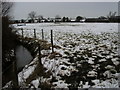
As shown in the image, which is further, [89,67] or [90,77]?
[89,67]

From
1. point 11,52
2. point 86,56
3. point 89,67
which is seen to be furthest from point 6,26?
point 89,67

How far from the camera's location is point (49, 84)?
18.4ft

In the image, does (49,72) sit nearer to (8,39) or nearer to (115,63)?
(115,63)

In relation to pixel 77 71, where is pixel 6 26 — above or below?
above

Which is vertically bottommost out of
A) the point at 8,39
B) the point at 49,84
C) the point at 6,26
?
the point at 49,84

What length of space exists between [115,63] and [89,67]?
1.21m

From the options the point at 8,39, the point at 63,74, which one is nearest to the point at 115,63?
the point at 63,74

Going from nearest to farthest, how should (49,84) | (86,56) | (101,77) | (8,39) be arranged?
(49,84) < (101,77) < (86,56) < (8,39)

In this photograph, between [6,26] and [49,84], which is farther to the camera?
[6,26]

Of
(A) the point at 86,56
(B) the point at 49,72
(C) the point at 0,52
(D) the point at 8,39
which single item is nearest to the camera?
(B) the point at 49,72

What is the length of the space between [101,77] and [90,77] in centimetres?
36

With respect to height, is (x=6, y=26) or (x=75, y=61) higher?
(x=6, y=26)

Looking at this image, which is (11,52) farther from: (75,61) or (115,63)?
(115,63)

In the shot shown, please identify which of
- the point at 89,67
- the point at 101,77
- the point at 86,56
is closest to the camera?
the point at 101,77
